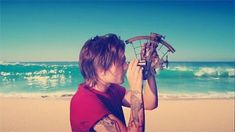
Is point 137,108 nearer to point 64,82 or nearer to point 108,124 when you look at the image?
point 108,124

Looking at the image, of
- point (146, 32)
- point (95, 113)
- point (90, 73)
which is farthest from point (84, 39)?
point (95, 113)

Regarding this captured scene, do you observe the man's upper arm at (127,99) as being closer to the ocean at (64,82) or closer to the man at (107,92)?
the man at (107,92)

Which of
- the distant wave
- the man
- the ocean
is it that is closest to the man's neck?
the man

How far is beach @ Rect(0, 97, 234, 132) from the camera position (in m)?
3.15

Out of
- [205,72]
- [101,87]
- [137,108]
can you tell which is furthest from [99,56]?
[205,72]

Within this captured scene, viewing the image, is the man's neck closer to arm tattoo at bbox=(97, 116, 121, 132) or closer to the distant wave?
arm tattoo at bbox=(97, 116, 121, 132)

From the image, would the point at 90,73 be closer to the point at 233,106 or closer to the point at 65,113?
the point at 65,113

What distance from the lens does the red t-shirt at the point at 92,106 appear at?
2711 millimetres

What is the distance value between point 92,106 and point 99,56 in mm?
443

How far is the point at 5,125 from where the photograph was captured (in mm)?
3160

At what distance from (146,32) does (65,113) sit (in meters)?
→ 1.08

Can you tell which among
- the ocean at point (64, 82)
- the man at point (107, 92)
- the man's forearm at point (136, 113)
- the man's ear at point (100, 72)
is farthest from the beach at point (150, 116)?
the man's ear at point (100, 72)

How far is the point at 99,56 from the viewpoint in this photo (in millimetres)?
2895

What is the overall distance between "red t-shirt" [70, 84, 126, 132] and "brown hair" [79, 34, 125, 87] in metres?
0.12
